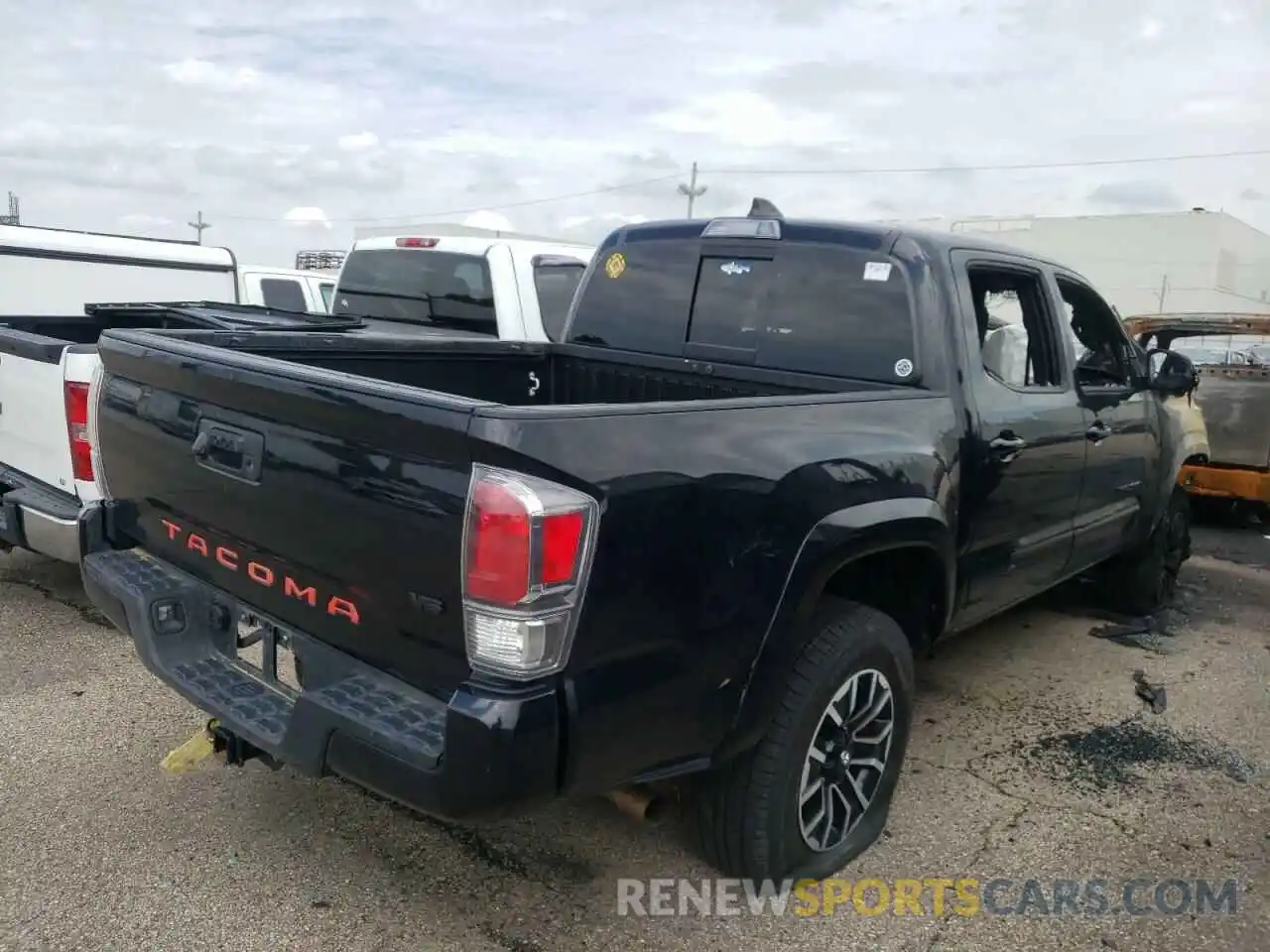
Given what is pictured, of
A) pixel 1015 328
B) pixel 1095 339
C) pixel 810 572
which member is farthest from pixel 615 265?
pixel 1095 339

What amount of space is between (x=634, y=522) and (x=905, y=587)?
1.54m

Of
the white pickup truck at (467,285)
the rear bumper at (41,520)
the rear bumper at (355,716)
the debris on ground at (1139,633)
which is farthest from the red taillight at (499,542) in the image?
the white pickup truck at (467,285)

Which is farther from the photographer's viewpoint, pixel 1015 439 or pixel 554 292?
pixel 554 292

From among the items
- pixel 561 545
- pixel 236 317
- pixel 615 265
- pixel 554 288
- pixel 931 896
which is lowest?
pixel 931 896

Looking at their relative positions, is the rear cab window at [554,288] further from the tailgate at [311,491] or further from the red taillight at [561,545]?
the red taillight at [561,545]

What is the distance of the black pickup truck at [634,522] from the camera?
2.20m

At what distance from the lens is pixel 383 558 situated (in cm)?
236

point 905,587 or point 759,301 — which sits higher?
point 759,301

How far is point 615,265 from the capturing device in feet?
14.7

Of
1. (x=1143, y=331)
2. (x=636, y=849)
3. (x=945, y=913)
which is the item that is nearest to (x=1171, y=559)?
(x=1143, y=331)

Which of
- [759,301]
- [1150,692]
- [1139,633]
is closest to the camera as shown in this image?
[759,301]

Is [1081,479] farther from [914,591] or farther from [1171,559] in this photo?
[1171,559]

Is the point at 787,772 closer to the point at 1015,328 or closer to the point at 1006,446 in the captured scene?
the point at 1006,446

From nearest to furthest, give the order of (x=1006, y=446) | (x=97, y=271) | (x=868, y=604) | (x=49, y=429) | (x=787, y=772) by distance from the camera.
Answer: (x=787, y=772)
(x=868, y=604)
(x=1006, y=446)
(x=49, y=429)
(x=97, y=271)
